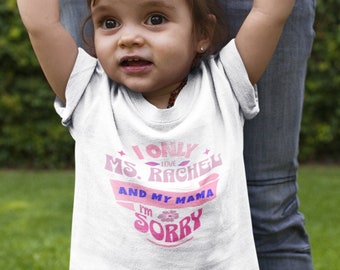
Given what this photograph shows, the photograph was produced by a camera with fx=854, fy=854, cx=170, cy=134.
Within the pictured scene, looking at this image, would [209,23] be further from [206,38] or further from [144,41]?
[144,41]

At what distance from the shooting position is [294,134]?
284 centimetres

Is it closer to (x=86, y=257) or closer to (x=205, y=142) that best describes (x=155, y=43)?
(x=205, y=142)

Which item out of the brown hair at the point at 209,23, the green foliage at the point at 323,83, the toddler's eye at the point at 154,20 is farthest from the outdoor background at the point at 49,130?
the toddler's eye at the point at 154,20

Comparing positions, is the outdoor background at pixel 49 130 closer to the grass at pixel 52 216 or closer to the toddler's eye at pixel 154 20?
the grass at pixel 52 216

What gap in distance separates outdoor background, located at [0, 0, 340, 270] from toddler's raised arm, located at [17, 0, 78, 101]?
442cm

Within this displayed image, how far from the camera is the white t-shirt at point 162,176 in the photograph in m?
2.32

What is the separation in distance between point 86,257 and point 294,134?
87 cm

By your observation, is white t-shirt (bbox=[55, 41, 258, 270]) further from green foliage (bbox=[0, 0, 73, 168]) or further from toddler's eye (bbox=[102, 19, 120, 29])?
green foliage (bbox=[0, 0, 73, 168])

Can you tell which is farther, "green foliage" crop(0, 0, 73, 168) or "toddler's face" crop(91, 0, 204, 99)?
"green foliage" crop(0, 0, 73, 168)

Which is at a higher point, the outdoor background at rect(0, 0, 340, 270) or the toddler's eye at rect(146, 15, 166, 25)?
the toddler's eye at rect(146, 15, 166, 25)

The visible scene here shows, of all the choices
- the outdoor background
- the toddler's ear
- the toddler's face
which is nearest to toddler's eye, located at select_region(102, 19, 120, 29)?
the toddler's face

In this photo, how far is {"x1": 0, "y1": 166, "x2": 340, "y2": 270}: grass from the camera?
4977mm

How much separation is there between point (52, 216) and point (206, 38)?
415cm

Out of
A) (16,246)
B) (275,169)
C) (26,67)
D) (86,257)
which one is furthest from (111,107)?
(26,67)
